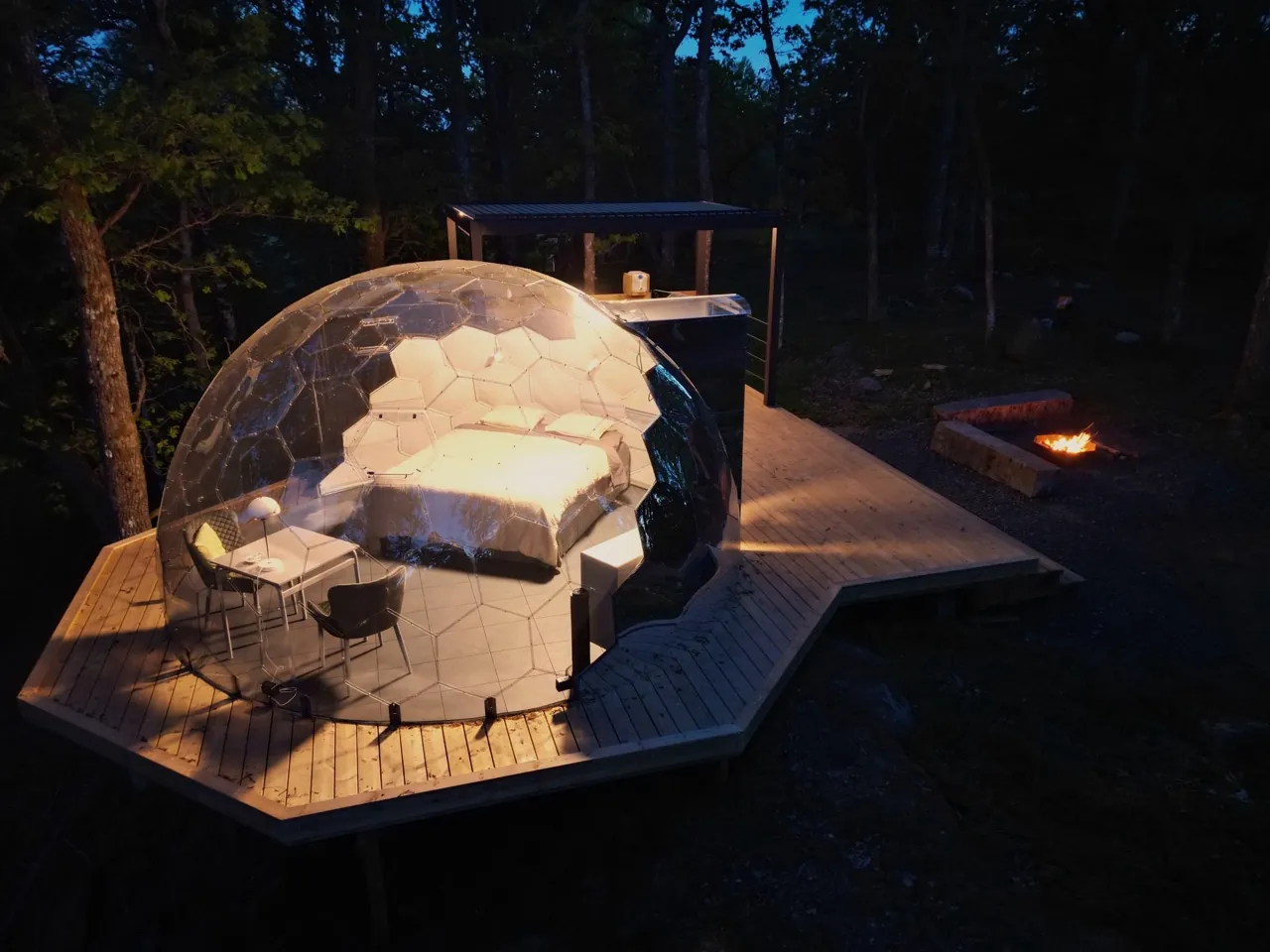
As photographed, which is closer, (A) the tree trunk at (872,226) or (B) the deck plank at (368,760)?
(B) the deck plank at (368,760)

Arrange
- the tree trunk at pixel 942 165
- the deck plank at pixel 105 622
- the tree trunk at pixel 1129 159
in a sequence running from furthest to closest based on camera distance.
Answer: the tree trunk at pixel 942 165
the tree trunk at pixel 1129 159
the deck plank at pixel 105 622

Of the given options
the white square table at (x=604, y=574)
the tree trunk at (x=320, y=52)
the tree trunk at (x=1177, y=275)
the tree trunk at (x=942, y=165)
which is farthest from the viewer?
the tree trunk at (x=942, y=165)

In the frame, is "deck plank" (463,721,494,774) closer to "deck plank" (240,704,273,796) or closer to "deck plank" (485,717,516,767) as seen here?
"deck plank" (485,717,516,767)

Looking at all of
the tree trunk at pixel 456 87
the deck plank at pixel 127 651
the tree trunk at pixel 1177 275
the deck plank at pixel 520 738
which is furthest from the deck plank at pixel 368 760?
the tree trunk at pixel 1177 275

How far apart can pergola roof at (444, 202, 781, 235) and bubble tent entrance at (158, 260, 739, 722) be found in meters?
1.69

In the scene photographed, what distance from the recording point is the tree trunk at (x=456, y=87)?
44.2ft

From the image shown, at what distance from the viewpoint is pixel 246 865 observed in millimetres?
5391

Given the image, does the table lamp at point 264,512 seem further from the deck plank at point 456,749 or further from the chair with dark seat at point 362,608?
the deck plank at point 456,749

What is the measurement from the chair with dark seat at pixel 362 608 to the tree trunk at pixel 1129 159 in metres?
14.8

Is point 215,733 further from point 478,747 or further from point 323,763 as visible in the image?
point 478,747

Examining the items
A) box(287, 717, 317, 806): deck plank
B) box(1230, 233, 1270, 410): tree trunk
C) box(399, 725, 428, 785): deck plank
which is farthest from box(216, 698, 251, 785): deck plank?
box(1230, 233, 1270, 410): tree trunk

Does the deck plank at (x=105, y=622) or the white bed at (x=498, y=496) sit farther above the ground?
the white bed at (x=498, y=496)

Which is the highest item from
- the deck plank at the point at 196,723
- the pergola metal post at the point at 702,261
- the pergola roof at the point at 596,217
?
the pergola roof at the point at 596,217

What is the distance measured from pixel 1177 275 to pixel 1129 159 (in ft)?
12.2
